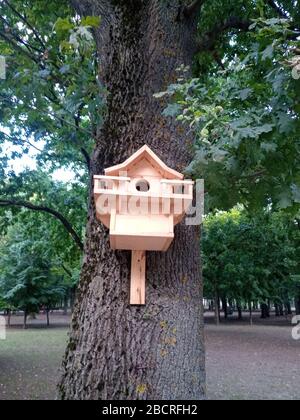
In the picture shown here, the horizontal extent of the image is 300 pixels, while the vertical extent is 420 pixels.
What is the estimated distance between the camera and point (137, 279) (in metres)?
2.47

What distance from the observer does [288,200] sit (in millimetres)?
2029

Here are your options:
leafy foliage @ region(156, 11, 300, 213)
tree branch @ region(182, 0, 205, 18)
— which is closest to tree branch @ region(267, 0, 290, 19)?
tree branch @ region(182, 0, 205, 18)

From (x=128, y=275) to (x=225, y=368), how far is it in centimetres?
913

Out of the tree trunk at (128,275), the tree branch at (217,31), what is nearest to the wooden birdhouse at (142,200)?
the tree trunk at (128,275)

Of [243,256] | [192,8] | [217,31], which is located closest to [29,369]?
[217,31]

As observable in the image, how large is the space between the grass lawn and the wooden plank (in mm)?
4543

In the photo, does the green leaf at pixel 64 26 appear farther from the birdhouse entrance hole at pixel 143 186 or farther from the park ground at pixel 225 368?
the park ground at pixel 225 368

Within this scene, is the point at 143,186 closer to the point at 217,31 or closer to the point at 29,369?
the point at 217,31

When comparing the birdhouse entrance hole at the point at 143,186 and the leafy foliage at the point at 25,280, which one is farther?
the leafy foliage at the point at 25,280

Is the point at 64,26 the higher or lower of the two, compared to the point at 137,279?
higher

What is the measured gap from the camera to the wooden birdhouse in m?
2.21

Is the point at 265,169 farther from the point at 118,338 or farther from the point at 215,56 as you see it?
the point at 215,56

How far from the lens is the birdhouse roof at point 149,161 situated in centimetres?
229

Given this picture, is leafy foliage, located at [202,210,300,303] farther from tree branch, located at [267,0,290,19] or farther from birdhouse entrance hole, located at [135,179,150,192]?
birdhouse entrance hole, located at [135,179,150,192]
